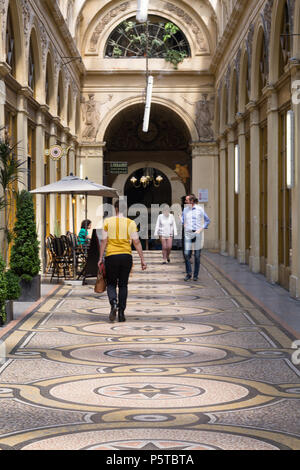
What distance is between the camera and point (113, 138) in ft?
116

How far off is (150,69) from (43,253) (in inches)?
520

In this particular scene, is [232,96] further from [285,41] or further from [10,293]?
[10,293]

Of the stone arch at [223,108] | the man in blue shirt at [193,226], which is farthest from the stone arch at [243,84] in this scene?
the man in blue shirt at [193,226]

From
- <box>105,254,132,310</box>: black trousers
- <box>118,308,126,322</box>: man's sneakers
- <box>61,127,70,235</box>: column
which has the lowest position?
<box>118,308,126,322</box>: man's sneakers

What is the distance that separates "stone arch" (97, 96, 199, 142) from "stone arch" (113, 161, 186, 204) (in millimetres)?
5539

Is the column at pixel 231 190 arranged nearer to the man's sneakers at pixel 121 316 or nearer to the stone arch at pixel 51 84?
the stone arch at pixel 51 84

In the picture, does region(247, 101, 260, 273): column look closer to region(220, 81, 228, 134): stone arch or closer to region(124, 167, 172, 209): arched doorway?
region(220, 81, 228, 134): stone arch

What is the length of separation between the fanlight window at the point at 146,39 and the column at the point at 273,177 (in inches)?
599

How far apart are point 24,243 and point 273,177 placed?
5995 mm

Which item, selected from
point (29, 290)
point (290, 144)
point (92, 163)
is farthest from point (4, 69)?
point (92, 163)

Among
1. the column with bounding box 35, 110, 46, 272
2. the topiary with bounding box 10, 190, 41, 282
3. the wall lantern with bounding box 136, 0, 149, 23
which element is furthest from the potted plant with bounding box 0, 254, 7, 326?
the column with bounding box 35, 110, 46, 272

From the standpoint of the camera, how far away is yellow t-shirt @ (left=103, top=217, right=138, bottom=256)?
31.8 feet

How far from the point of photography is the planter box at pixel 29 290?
11.9m

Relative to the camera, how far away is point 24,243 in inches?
459
